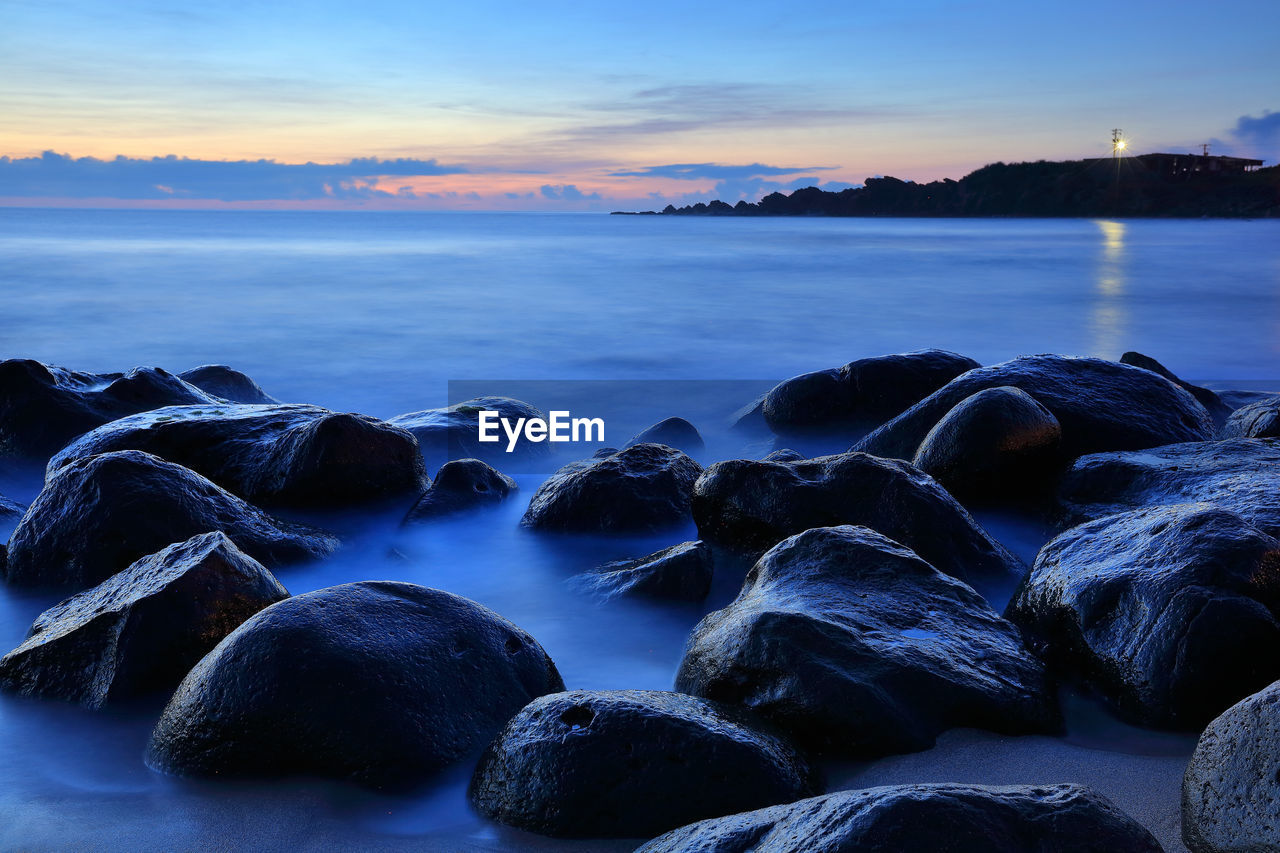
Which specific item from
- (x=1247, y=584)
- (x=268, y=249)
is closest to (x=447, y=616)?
(x=1247, y=584)

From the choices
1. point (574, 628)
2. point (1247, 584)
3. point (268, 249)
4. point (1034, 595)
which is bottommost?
point (574, 628)

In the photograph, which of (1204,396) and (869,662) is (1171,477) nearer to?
(869,662)

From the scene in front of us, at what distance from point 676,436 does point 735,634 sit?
4.01 meters

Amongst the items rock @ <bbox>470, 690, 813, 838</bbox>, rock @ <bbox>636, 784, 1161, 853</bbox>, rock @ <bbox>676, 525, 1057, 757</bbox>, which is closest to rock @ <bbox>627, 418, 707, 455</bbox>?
rock @ <bbox>676, 525, 1057, 757</bbox>

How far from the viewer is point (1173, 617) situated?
2.67 metres

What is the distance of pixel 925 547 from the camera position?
3.74 metres

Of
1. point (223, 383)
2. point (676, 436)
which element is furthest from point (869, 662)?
point (223, 383)

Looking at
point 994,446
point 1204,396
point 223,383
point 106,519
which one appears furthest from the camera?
point 223,383

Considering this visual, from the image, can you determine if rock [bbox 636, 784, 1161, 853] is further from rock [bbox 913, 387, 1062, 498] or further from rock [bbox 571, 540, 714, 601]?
rock [bbox 913, 387, 1062, 498]

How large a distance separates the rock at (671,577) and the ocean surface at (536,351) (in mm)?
66

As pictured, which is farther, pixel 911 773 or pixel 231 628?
pixel 231 628

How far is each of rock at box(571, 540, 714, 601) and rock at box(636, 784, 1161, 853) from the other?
74.0 inches

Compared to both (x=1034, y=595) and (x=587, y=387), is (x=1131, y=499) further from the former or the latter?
(x=587, y=387)

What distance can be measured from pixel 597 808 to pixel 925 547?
1.99 m
